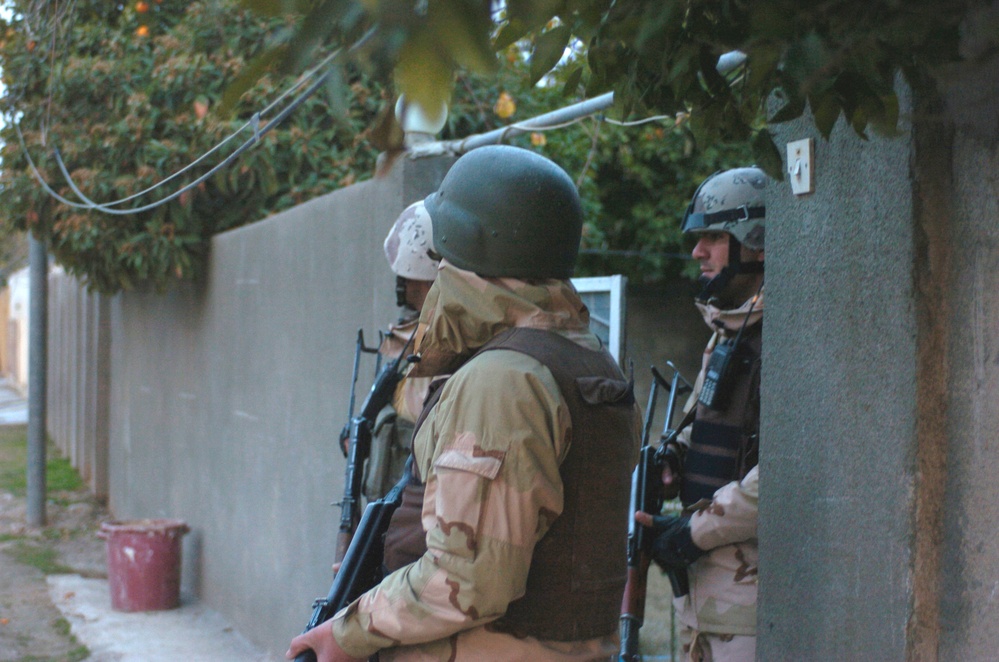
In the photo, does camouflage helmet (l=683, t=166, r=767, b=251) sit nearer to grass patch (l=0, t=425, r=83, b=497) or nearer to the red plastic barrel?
the red plastic barrel

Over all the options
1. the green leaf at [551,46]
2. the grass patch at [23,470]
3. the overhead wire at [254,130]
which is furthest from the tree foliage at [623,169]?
the grass patch at [23,470]

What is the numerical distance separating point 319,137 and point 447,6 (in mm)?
6317

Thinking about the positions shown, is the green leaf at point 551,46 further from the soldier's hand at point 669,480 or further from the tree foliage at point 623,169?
the tree foliage at point 623,169

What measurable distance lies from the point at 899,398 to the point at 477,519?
829mm

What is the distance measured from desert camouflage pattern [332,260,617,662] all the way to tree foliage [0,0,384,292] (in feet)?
16.1

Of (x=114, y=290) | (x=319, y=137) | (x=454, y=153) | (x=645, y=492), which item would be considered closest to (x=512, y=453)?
(x=645, y=492)

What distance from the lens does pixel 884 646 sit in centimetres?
200

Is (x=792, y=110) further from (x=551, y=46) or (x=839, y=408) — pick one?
(x=839, y=408)

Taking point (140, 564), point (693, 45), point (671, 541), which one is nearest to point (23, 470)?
point (140, 564)

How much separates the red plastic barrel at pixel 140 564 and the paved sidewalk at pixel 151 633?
90 mm

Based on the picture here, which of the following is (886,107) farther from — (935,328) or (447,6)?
(447,6)

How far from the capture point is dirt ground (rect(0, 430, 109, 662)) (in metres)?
6.21

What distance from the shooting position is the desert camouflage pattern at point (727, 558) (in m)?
2.75

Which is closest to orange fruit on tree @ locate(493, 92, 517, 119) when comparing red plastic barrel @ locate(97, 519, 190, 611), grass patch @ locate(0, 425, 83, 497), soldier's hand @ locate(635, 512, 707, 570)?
red plastic barrel @ locate(97, 519, 190, 611)
